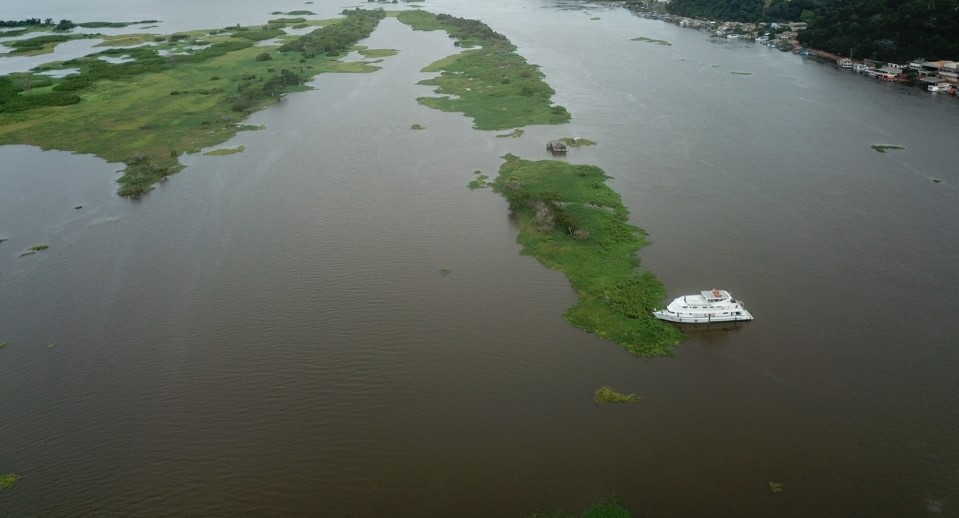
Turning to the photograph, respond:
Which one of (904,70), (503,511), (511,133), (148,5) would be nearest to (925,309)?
(503,511)

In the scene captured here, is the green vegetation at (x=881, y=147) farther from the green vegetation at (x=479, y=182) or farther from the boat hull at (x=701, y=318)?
the green vegetation at (x=479, y=182)

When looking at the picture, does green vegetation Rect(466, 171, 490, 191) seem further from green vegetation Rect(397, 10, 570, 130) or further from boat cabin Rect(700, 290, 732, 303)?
boat cabin Rect(700, 290, 732, 303)

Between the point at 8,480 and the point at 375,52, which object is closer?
the point at 8,480

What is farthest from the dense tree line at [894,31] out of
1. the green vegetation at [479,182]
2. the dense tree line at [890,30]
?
the green vegetation at [479,182]

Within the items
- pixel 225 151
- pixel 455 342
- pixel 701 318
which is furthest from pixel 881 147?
pixel 225 151

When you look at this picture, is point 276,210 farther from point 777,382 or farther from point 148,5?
point 148,5

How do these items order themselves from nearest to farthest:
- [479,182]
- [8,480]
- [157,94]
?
[8,480] → [479,182] → [157,94]

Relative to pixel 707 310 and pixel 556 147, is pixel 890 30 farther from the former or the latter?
pixel 707 310
